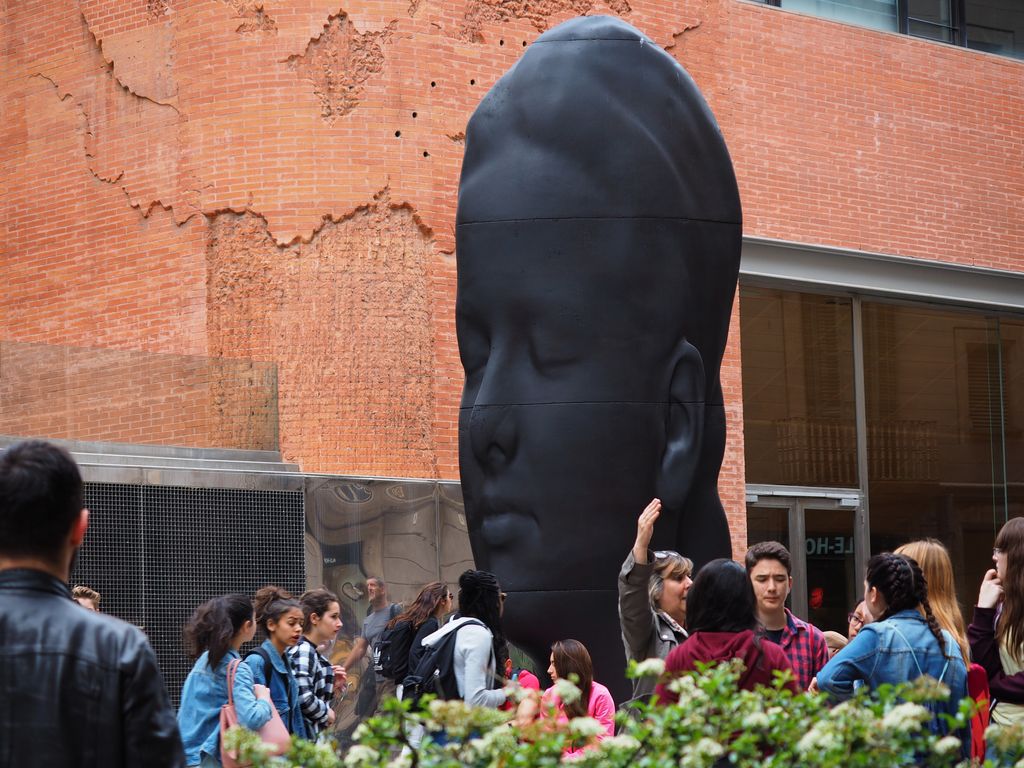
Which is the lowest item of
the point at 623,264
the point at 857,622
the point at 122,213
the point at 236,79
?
the point at 857,622

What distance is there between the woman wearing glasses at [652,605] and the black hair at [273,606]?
60.0 inches

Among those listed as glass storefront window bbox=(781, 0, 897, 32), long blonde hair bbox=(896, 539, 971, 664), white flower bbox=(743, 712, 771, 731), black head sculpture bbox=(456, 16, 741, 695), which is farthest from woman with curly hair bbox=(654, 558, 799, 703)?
glass storefront window bbox=(781, 0, 897, 32)

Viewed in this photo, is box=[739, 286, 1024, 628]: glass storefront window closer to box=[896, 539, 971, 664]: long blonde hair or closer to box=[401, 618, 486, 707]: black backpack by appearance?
box=[401, 618, 486, 707]: black backpack

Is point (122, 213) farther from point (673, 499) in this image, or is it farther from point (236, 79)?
point (673, 499)

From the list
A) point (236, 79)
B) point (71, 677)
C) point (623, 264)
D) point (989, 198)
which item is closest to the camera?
point (71, 677)

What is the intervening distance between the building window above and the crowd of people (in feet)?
43.9

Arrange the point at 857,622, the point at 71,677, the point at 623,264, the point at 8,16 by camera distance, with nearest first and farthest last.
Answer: the point at 71,677, the point at 857,622, the point at 623,264, the point at 8,16

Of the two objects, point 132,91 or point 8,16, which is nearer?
point 132,91

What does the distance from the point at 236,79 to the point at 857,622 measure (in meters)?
11.0

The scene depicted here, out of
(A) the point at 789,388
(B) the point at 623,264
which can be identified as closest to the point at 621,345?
(B) the point at 623,264

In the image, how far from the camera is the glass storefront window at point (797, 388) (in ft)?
62.8

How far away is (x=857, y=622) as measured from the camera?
270 inches

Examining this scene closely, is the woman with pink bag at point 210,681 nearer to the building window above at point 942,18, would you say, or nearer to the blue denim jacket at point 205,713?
the blue denim jacket at point 205,713

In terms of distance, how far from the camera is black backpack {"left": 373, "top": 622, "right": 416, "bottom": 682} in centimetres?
780
